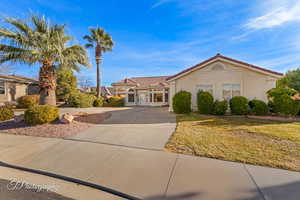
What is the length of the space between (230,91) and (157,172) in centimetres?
1147

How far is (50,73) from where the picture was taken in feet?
27.3

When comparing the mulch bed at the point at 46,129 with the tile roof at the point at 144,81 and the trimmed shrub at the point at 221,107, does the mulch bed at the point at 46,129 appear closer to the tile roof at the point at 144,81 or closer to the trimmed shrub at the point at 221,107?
the trimmed shrub at the point at 221,107

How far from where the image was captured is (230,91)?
1198 centimetres

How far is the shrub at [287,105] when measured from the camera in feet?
30.5

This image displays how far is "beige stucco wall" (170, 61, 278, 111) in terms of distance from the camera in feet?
36.6

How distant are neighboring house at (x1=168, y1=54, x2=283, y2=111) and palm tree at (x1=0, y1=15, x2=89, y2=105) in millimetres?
8922

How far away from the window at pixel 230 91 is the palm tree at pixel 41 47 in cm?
1201

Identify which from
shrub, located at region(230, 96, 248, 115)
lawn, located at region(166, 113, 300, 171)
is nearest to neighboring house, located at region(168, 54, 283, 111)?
shrub, located at region(230, 96, 248, 115)

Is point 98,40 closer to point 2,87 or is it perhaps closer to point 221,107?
point 2,87

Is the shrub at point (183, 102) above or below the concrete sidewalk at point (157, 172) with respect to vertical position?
above

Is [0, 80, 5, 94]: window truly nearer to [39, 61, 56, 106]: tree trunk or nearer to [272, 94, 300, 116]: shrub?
[39, 61, 56, 106]: tree trunk

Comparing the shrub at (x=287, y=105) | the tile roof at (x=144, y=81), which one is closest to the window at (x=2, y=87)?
the tile roof at (x=144, y=81)

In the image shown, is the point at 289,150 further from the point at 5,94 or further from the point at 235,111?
the point at 5,94

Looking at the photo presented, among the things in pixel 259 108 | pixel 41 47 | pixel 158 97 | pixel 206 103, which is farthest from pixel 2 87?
pixel 259 108
